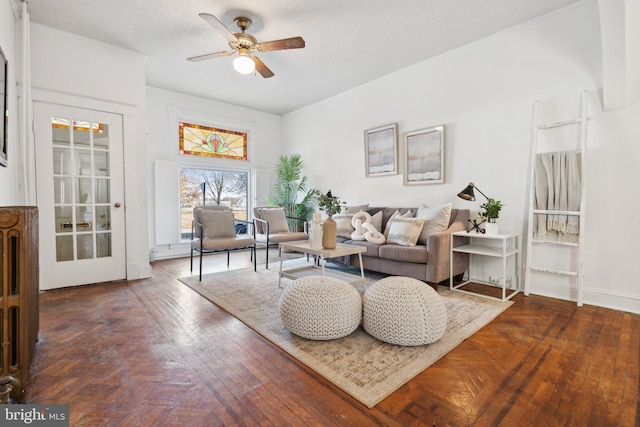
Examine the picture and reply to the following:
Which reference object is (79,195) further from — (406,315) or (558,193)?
(558,193)

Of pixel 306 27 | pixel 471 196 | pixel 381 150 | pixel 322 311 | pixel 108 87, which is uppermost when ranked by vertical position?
pixel 306 27

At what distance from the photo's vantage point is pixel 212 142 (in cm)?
570

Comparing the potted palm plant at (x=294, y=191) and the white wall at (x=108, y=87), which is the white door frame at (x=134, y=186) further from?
the potted palm plant at (x=294, y=191)

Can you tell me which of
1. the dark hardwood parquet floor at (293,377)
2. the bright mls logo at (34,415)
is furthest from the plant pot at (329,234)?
the bright mls logo at (34,415)

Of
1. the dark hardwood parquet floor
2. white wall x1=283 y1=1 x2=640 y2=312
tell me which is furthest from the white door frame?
white wall x1=283 y1=1 x2=640 y2=312

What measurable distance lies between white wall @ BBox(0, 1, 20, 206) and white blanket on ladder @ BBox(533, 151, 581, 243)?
4.65 meters

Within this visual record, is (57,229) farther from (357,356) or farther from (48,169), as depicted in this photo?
(357,356)

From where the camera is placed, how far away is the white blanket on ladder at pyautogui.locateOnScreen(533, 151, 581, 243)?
9.29 feet

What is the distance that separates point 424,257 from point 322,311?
1.54m

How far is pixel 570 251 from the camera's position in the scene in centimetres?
293

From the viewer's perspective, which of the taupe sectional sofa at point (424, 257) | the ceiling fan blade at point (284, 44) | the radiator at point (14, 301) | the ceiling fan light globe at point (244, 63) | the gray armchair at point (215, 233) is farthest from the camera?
the gray armchair at point (215, 233)

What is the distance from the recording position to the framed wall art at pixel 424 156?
3.88 metres

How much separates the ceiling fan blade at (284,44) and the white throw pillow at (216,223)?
2123 mm

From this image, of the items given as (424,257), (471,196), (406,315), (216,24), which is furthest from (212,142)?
(406,315)
